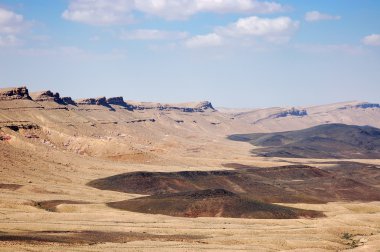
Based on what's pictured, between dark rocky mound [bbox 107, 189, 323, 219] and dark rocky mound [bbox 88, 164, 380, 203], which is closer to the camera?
dark rocky mound [bbox 107, 189, 323, 219]

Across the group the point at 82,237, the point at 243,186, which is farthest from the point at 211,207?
the point at 243,186

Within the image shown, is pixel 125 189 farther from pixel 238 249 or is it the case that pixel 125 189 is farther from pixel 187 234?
pixel 238 249

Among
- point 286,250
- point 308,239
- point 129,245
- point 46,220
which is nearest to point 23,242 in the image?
point 129,245

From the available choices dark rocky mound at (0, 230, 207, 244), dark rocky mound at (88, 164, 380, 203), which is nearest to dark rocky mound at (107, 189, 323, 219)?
dark rocky mound at (88, 164, 380, 203)

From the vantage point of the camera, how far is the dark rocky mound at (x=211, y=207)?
377 feet

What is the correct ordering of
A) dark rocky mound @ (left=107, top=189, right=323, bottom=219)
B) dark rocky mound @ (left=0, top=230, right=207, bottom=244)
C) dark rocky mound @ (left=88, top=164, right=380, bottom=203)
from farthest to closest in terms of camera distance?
dark rocky mound @ (left=88, top=164, right=380, bottom=203)
dark rocky mound @ (left=107, top=189, right=323, bottom=219)
dark rocky mound @ (left=0, top=230, right=207, bottom=244)

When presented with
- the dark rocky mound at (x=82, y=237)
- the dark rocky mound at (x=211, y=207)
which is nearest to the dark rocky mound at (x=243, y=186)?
the dark rocky mound at (x=211, y=207)

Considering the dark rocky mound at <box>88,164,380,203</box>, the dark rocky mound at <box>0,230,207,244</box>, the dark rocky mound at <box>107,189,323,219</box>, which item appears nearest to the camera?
the dark rocky mound at <box>0,230,207,244</box>

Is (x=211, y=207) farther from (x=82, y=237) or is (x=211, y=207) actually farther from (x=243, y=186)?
(x=243, y=186)

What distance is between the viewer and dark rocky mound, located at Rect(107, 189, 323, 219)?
114875 millimetres

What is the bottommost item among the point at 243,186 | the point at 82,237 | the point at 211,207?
the point at 243,186

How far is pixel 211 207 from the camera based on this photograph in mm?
118062

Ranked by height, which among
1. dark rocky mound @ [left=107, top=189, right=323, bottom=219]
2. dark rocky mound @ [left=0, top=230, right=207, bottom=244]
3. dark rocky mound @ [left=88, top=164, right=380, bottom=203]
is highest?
dark rocky mound @ [left=0, top=230, right=207, bottom=244]

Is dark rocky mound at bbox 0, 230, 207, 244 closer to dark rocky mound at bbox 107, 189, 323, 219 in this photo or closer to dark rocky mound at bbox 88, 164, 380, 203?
dark rocky mound at bbox 107, 189, 323, 219
